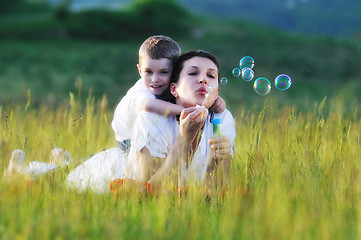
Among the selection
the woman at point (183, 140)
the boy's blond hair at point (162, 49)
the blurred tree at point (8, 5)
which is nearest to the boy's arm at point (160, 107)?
the woman at point (183, 140)

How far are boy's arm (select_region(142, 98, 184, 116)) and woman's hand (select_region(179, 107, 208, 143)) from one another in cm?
26

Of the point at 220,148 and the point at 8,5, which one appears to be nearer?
the point at 220,148

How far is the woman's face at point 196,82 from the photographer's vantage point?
3451 millimetres

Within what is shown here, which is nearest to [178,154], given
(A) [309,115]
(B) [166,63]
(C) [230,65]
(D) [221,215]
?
(D) [221,215]

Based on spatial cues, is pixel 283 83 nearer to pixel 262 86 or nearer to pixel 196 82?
pixel 262 86

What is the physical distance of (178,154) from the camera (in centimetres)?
328

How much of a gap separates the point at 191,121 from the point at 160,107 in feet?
1.60

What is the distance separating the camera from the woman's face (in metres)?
3.45

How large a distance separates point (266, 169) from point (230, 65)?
15.4m

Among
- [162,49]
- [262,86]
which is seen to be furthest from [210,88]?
[262,86]

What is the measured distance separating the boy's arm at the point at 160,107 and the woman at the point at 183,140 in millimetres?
58

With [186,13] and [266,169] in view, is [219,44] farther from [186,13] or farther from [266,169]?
[266,169]

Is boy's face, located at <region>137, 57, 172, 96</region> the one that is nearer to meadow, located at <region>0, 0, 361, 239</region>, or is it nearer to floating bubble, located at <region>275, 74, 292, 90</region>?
meadow, located at <region>0, 0, 361, 239</region>

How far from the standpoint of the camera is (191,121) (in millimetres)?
3254
